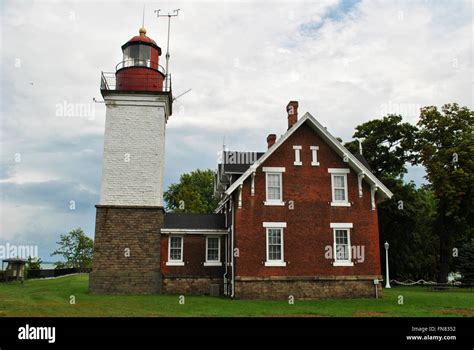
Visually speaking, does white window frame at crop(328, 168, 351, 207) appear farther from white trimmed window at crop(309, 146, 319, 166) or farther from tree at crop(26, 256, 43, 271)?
tree at crop(26, 256, 43, 271)

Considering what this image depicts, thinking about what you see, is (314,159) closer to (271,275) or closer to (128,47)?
(271,275)

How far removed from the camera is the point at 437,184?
32.4 metres

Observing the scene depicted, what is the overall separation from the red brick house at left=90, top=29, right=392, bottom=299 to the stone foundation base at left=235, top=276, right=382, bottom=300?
5cm

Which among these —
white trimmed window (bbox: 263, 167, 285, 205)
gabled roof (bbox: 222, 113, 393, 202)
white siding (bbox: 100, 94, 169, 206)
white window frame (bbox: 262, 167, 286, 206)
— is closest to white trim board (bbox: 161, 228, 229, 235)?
white siding (bbox: 100, 94, 169, 206)

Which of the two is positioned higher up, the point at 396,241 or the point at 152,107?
the point at 152,107

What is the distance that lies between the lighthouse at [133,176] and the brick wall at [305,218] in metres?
5.95

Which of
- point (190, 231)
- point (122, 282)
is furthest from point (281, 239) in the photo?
point (122, 282)

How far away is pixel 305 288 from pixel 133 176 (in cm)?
1229

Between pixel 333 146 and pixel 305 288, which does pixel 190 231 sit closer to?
pixel 305 288

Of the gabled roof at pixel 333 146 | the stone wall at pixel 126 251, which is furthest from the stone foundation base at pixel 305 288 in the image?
the stone wall at pixel 126 251

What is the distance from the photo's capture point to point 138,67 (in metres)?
27.7
